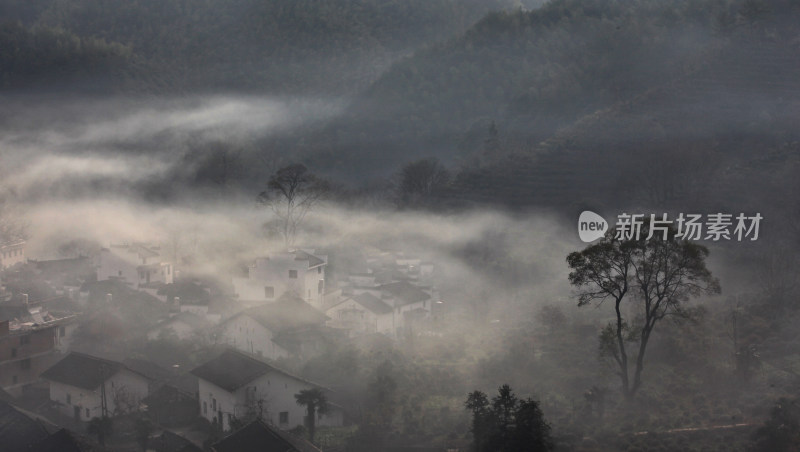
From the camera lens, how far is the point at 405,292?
22.8 meters

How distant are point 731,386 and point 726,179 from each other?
11.6 meters

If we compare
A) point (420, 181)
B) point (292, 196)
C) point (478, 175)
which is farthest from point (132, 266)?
point (478, 175)

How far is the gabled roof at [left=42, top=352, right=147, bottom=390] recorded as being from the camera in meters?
19.5

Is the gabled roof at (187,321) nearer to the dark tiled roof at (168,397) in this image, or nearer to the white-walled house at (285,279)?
the white-walled house at (285,279)

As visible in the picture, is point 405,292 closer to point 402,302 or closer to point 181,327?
point 402,302

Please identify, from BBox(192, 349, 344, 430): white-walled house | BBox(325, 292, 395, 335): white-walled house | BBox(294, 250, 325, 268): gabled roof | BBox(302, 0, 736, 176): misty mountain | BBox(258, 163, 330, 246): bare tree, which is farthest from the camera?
BBox(302, 0, 736, 176): misty mountain

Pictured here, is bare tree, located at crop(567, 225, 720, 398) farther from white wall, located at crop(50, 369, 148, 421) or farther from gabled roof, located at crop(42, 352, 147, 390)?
gabled roof, located at crop(42, 352, 147, 390)

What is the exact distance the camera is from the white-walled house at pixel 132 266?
28.7 m

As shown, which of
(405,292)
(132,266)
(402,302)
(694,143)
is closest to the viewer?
(402,302)

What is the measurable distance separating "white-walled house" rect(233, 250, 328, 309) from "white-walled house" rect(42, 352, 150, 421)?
17.0ft

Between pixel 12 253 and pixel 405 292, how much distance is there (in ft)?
69.3

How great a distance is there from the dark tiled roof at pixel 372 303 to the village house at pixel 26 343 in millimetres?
8553

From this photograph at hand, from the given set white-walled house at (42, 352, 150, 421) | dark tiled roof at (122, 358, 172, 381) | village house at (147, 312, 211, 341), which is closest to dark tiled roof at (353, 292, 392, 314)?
village house at (147, 312, 211, 341)

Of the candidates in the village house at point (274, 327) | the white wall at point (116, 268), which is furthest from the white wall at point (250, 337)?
the white wall at point (116, 268)
